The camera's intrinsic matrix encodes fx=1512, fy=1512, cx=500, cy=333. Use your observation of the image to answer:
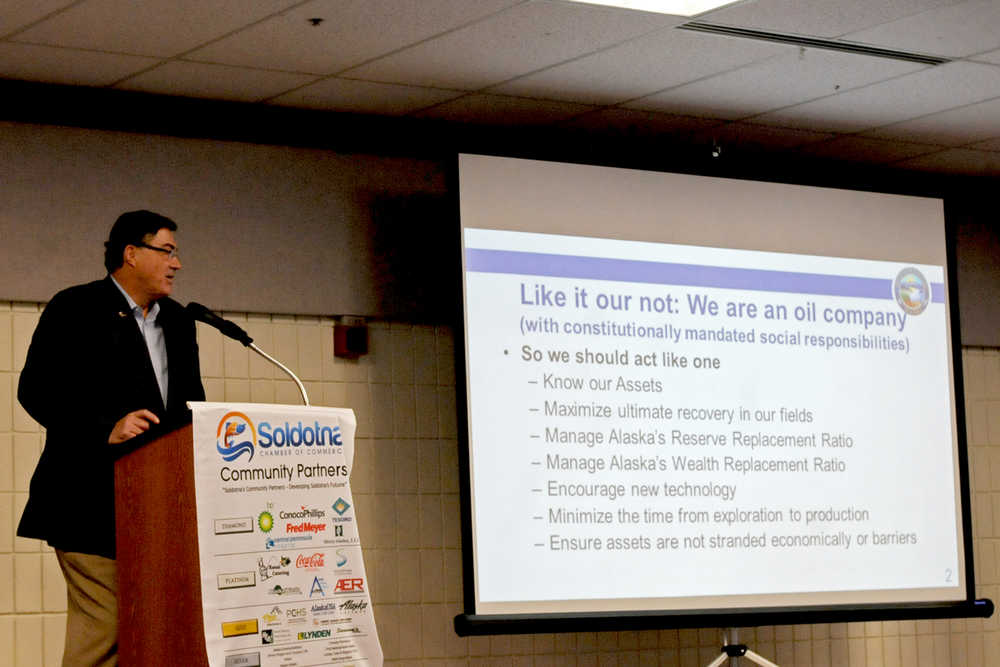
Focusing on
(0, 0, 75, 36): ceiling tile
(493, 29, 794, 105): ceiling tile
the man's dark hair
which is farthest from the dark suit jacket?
(493, 29, 794, 105): ceiling tile

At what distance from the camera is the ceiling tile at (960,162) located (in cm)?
676

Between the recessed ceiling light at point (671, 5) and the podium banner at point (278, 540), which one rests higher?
the recessed ceiling light at point (671, 5)

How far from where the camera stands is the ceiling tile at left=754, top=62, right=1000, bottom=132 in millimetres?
5625

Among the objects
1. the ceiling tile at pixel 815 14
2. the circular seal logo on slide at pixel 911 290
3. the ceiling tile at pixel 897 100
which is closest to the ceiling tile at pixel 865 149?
the ceiling tile at pixel 897 100

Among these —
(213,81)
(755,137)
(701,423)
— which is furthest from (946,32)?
(213,81)

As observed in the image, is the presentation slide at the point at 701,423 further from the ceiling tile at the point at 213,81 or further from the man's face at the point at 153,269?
the man's face at the point at 153,269

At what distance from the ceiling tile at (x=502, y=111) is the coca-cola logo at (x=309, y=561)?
2414 millimetres

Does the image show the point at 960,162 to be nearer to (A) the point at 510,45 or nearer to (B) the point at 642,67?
(B) the point at 642,67

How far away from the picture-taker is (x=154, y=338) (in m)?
4.22

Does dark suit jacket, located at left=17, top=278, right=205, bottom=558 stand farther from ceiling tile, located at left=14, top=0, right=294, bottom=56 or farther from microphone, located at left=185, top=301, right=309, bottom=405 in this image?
ceiling tile, located at left=14, top=0, right=294, bottom=56

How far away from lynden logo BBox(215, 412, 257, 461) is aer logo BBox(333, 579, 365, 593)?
0.39 meters

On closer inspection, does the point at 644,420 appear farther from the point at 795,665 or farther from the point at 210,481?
the point at 210,481

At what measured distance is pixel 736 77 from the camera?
18.3ft

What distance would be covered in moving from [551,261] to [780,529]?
4.60ft
